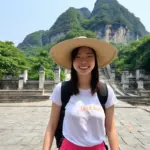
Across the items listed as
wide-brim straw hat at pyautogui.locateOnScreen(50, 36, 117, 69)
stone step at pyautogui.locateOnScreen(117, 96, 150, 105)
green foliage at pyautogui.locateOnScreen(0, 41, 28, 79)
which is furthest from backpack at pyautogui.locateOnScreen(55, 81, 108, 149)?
green foliage at pyautogui.locateOnScreen(0, 41, 28, 79)

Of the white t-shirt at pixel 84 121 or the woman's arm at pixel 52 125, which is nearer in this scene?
the white t-shirt at pixel 84 121

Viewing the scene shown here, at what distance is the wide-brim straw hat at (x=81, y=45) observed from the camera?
214 centimetres

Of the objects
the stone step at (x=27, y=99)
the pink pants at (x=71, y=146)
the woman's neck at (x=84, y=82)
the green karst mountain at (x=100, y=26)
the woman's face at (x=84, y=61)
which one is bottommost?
the stone step at (x=27, y=99)

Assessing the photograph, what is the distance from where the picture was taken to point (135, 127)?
7.23m

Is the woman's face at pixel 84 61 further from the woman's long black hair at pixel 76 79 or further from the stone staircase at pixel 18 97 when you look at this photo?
the stone staircase at pixel 18 97

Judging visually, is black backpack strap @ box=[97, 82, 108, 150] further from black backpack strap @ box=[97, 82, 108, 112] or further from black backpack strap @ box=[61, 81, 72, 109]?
black backpack strap @ box=[61, 81, 72, 109]

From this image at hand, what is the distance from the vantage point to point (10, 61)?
24.9m

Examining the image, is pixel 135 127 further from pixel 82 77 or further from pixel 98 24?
pixel 98 24

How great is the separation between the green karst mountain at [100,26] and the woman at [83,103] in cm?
8987

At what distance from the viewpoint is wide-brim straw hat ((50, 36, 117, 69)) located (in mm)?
2143

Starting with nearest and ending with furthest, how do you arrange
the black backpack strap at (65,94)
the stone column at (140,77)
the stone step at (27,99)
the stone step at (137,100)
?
the black backpack strap at (65,94), the stone step at (137,100), the stone step at (27,99), the stone column at (140,77)

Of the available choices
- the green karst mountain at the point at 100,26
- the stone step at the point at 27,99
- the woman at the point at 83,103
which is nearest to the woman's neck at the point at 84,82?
Answer: the woman at the point at 83,103

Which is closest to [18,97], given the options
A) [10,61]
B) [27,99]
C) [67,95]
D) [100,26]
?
[27,99]

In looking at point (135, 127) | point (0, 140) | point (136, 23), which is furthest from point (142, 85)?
point (136, 23)
